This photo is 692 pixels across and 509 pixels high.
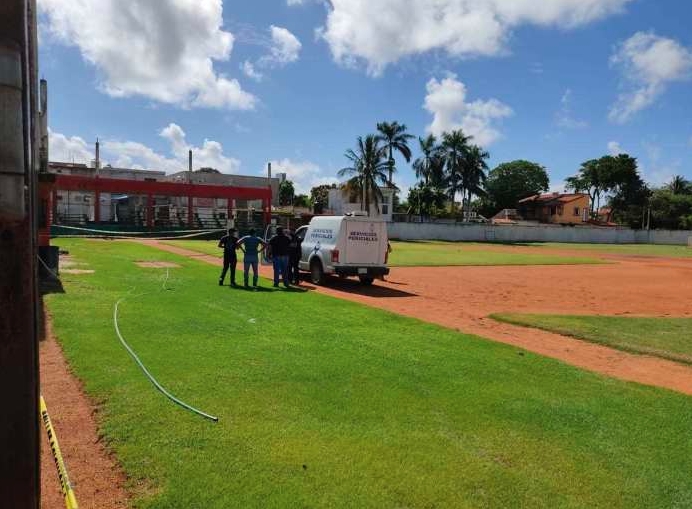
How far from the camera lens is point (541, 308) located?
13.9 m

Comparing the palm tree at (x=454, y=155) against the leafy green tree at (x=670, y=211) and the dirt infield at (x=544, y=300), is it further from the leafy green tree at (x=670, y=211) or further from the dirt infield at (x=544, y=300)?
the dirt infield at (x=544, y=300)

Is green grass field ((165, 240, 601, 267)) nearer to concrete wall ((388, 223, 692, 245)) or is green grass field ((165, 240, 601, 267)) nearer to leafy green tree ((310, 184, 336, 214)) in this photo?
concrete wall ((388, 223, 692, 245))

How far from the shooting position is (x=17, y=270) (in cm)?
185

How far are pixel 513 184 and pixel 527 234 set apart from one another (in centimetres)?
3412

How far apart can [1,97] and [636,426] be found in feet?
18.7

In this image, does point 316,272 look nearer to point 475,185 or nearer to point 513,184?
point 475,185

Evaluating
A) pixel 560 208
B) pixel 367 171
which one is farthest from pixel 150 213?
pixel 560 208

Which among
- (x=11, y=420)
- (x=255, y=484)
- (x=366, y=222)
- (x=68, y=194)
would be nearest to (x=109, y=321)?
(x=255, y=484)

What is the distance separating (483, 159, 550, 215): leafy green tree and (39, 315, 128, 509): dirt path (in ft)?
327

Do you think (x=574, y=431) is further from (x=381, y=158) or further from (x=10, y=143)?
(x=381, y=158)

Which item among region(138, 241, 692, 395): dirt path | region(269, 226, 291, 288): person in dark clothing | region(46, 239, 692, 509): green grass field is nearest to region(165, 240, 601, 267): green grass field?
region(138, 241, 692, 395): dirt path

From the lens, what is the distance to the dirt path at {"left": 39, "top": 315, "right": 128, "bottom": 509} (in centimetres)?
365

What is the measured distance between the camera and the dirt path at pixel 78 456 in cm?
365

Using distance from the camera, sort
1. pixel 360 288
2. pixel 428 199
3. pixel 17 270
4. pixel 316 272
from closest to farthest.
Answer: pixel 17 270, pixel 360 288, pixel 316 272, pixel 428 199
